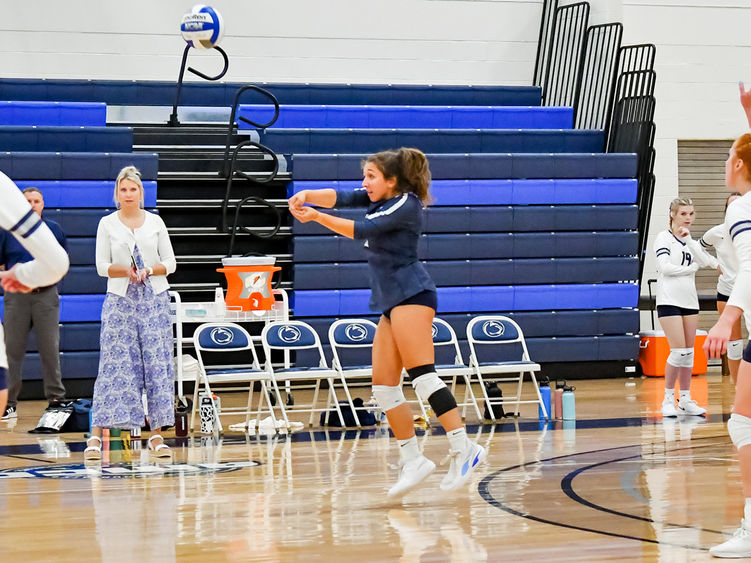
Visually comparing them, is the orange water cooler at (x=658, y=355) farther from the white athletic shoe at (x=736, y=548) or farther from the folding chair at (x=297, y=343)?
the white athletic shoe at (x=736, y=548)

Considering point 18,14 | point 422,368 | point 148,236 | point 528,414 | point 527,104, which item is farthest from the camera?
→ point 527,104

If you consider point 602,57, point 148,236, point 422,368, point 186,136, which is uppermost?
point 602,57

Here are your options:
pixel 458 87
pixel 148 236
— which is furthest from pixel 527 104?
pixel 148 236

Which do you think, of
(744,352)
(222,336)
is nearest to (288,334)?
(222,336)

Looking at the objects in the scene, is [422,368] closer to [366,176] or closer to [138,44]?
[366,176]

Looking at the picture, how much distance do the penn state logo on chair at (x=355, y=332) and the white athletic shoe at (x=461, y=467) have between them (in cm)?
Result: 355

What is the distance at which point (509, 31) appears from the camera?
1362 centimetres

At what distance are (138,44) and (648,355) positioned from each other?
6.45 m

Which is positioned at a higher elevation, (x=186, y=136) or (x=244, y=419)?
(x=186, y=136)

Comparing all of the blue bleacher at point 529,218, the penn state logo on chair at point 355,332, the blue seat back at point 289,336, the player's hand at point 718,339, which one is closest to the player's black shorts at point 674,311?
the penn state logo on chair at point 355,332

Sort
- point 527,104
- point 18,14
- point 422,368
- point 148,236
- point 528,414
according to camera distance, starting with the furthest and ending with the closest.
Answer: point 527,104 < point 18,14 < point 528,414 < point 148,236 < point 422,368

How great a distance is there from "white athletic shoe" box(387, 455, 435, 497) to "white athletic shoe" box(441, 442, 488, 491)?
3.7 inches

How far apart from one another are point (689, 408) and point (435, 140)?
4.40m

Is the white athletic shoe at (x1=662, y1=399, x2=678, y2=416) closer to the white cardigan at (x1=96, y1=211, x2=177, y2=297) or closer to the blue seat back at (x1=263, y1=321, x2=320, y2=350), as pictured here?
the blue seat back at (x1=263, y1=321, x2=320, y2=350)
